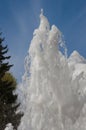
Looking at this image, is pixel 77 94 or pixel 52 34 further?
pixel 52 34

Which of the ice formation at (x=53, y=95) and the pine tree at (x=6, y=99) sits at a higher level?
the pine tree at (x=6, y=99)

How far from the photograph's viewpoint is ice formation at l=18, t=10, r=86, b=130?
1070 centimetres

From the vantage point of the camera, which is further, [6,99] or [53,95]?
[6,99]

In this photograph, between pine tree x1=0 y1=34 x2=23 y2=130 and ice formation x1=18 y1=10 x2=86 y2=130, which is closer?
ice formation x1=18 y1=10 x2=86 y2=130

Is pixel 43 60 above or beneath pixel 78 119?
above

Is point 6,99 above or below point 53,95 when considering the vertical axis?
above

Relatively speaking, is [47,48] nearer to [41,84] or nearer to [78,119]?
[41,84]

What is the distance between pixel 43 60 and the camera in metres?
11.4

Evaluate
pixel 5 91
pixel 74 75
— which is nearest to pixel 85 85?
pixel 74 75

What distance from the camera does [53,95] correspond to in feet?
35.9

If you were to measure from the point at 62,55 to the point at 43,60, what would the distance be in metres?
0.53

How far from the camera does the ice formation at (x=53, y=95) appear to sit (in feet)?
35.1

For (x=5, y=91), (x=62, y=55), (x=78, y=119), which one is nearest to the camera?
(x=78, y=119)

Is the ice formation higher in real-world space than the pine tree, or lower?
lower
